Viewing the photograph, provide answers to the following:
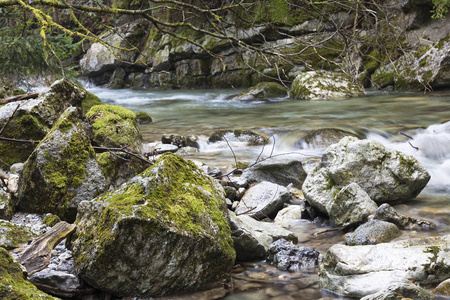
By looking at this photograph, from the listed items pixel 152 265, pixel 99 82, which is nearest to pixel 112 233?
pixel 152 265

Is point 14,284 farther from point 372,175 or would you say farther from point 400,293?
point 372,175

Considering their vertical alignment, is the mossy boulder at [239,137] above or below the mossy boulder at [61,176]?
below

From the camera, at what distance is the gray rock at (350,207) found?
4137 millimetres

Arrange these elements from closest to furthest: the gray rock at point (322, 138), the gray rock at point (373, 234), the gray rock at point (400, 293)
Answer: the gray rock at point (400, 293) < the gray rock at point (373, 234) < the gray rock at point (322, 138)

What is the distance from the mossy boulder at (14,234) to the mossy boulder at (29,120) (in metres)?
1.56

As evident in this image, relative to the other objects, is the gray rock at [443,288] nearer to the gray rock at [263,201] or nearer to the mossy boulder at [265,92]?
the gray rock at [263,201]

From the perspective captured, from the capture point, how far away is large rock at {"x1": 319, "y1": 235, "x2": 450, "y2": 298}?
2.70m

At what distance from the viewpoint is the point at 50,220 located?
341 cm

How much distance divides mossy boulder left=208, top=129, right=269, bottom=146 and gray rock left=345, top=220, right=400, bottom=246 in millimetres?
5139

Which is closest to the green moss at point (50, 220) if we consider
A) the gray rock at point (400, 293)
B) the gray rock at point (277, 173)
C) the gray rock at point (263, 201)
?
the gray rock at point (263, 201)

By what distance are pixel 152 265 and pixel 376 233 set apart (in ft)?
6.93

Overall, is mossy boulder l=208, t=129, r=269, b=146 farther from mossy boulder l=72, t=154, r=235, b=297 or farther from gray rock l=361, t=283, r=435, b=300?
gray rock l=361, t=283, r=435, b=300

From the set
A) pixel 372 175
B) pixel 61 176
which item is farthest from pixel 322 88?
pixel 61 176

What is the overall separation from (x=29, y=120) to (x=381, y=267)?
4154 millimetres
